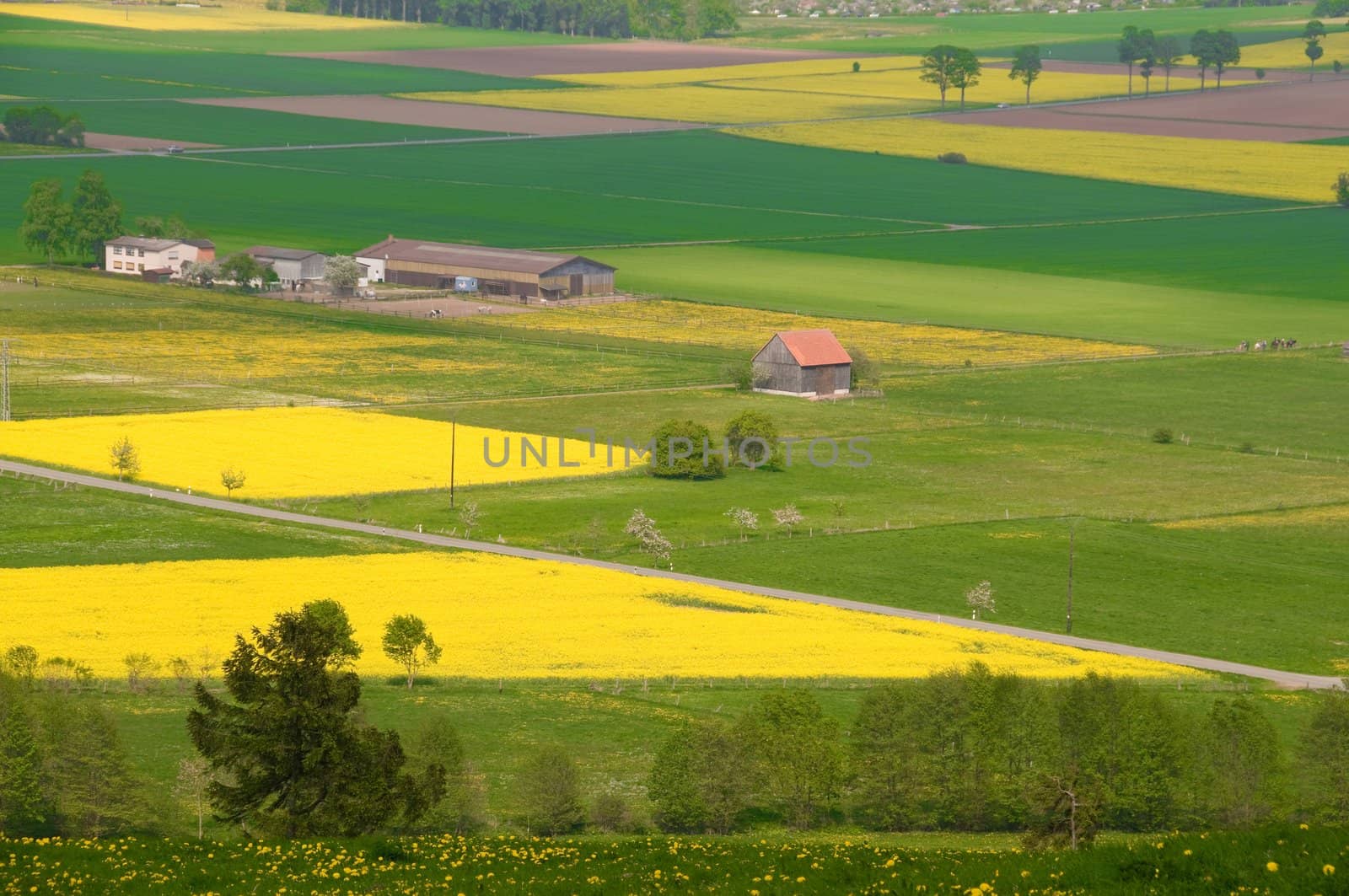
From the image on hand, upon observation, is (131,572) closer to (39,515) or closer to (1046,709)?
(39,515)

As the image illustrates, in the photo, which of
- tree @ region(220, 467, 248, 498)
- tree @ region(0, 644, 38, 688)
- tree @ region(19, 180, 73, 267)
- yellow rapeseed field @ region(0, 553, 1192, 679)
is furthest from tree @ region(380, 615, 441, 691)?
tree @ region(19, 180, 73, 267)

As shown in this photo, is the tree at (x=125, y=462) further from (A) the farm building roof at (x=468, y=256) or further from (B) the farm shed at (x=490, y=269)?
(A) the farm building roof at (x=468, y=256)

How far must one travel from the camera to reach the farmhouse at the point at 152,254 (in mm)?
151625

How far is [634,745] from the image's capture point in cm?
5328

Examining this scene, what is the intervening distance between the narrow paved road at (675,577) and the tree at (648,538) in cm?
189

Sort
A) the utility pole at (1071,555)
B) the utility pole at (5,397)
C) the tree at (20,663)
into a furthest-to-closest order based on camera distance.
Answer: the utility pole at (5,397)
the utility pole at (1071,555)
the tree at (20,663)

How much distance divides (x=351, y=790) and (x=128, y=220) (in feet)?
444

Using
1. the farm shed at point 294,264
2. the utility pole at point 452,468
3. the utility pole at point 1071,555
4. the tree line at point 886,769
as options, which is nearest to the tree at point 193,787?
the tree line at point 886,769

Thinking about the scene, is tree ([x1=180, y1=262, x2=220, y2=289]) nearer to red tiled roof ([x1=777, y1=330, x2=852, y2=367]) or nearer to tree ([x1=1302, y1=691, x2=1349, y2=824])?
red tiled roof ([x1=777, y1=330, x2=852, y2=367])

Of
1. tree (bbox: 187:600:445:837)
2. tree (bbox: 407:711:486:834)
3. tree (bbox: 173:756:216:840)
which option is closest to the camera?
tree (bbox: 187:600:445:837)

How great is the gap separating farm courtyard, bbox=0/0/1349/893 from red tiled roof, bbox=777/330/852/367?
1.05 feet

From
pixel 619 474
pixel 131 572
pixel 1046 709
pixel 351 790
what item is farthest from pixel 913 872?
pixel 619 474

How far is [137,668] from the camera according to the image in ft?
192

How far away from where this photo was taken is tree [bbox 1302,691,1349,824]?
48.5m
